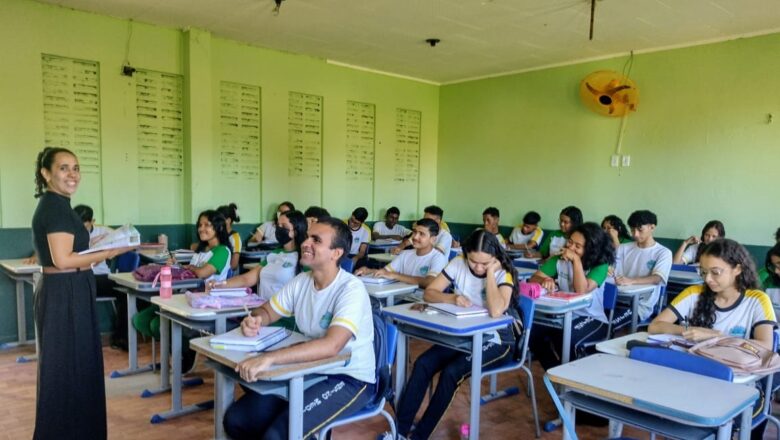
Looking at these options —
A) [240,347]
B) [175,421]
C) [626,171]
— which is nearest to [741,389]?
[240,347]

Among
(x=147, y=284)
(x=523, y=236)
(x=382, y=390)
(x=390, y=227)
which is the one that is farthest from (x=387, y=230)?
(x=382, y=390)

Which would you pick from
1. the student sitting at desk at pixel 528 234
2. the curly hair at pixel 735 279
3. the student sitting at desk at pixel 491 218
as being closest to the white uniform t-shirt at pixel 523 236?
the student sitting at desk at pixel 528 234

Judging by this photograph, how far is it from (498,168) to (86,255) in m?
5.70

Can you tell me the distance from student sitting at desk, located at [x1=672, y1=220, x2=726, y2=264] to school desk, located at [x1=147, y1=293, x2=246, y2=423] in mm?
4339

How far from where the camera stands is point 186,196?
5.67 meters

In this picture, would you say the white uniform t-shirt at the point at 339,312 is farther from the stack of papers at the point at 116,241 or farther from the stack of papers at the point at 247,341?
the stack of papers at the point at 116,241

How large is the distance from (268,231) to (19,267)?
8.08ft

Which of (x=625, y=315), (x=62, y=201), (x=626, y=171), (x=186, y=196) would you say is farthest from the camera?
(x=626, y=171)

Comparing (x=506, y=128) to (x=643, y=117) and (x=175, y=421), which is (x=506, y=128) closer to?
(x=643, y=117)

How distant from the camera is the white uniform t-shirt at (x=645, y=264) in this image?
4051 mm

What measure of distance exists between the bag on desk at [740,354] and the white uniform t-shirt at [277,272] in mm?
2262


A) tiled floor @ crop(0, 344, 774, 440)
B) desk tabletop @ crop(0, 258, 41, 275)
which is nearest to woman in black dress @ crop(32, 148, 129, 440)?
tiled floor @ crop(0, 344, 774, 440)

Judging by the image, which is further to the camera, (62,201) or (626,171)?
(626,171)

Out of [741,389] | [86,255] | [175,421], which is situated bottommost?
[175,421]
